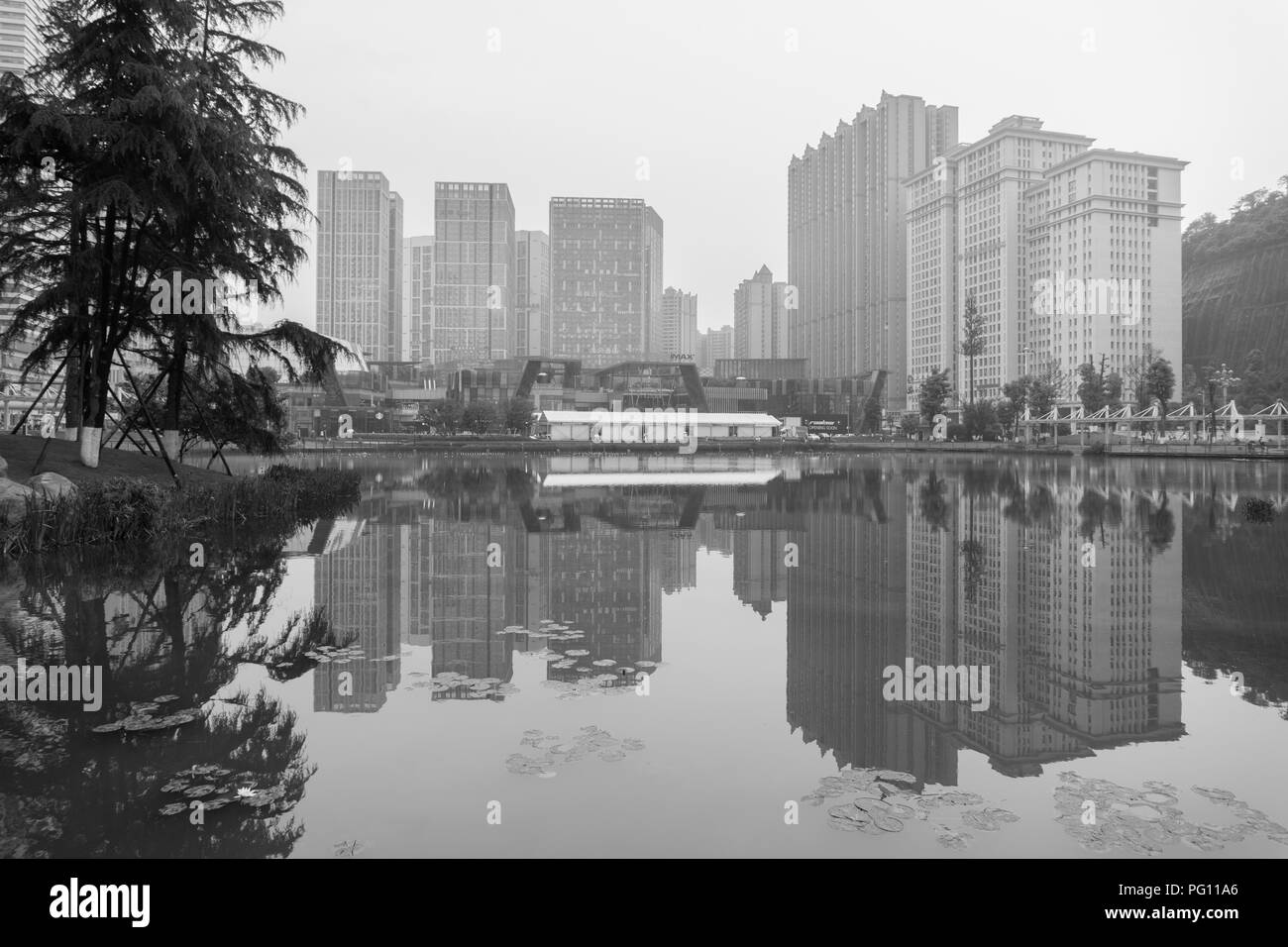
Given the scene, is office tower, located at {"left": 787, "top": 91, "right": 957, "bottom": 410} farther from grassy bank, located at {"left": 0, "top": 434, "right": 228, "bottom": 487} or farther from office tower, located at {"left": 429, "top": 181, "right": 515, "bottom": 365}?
grassy bank, located at {"left": 0, "top": 434, "right": 228, "bottom": 487}

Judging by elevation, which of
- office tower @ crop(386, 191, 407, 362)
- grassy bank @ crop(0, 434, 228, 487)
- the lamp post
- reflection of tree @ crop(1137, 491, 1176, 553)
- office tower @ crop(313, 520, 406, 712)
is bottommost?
office tower @ crop(313, 520, 406, 712)

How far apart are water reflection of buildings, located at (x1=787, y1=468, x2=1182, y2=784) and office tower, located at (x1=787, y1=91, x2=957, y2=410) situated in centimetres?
15077

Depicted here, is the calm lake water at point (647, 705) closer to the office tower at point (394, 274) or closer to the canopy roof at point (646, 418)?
the canopy roof at point (646, 418)

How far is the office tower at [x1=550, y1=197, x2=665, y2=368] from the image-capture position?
161750 mm

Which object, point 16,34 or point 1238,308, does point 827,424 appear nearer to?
point 1238,308

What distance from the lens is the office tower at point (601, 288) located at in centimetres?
16175

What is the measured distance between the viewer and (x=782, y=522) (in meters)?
19.6

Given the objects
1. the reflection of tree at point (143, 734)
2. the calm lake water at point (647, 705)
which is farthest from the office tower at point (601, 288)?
the reflection of tree at point (143, 734)

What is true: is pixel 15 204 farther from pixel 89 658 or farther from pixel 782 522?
pixel 782 522

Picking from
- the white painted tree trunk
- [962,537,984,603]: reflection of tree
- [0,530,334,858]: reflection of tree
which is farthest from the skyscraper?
[0,530,334,858]: reflection of tree

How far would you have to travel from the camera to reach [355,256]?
16538cm

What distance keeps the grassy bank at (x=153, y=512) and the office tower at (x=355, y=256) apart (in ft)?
485

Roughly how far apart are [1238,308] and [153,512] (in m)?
168
